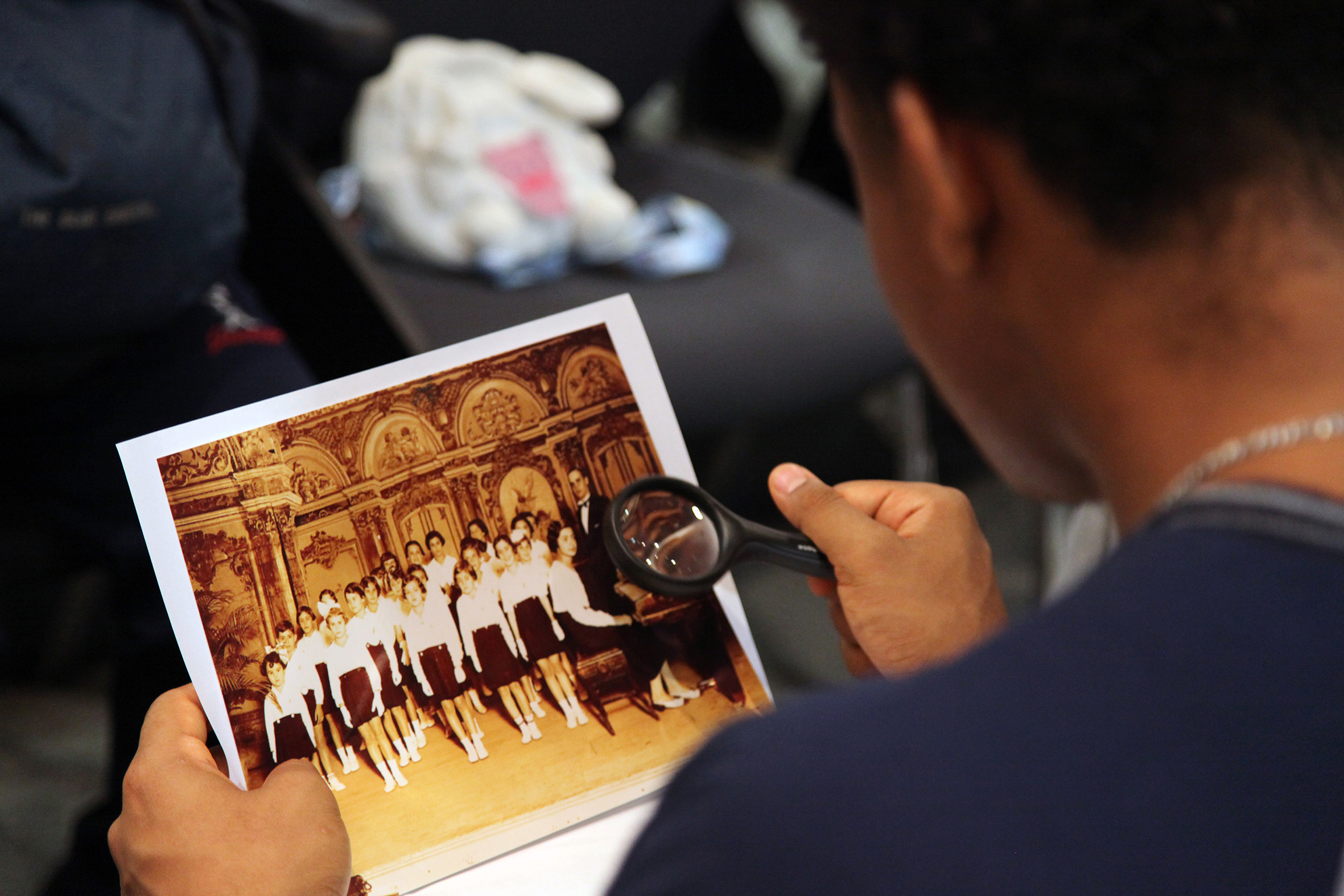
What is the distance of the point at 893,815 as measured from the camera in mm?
318

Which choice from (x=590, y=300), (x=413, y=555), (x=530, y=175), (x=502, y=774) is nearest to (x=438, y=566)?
(x=413, y=555)

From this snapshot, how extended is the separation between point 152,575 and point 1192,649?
74cm

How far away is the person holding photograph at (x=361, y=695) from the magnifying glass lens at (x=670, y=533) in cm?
16

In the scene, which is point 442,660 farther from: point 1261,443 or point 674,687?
point 1261,443

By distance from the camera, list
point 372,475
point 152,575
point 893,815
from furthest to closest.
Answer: point 152,575 → point 372,475 → point 893,815

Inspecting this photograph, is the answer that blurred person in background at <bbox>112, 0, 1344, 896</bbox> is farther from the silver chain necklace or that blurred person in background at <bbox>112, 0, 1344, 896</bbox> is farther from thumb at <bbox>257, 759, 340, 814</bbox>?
thumb at <bbox>257, 759, 340, 814</bbox>

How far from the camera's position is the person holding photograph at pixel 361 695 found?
55cm

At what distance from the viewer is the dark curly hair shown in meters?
0.33

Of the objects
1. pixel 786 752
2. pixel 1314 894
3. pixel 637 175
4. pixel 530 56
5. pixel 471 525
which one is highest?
pixel 530 56

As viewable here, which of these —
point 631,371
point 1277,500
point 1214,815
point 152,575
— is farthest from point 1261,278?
point 152,575

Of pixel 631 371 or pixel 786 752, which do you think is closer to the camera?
pixel 786 752

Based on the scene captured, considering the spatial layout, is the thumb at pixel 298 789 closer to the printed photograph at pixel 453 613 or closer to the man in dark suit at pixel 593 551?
the printed photograph at pixel 453 613

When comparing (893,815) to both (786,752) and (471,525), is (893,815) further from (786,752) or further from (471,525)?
(471,525)

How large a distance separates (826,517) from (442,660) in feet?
0.78
